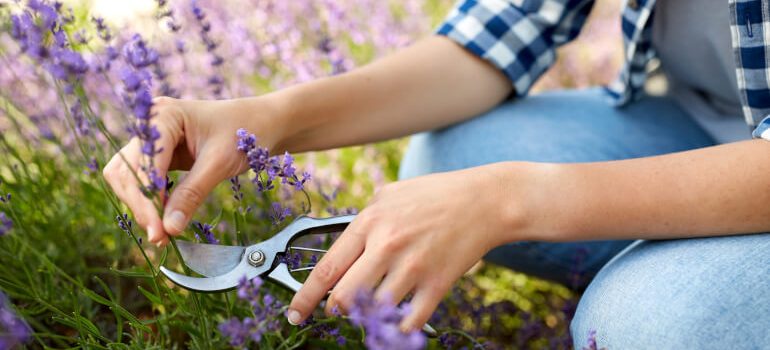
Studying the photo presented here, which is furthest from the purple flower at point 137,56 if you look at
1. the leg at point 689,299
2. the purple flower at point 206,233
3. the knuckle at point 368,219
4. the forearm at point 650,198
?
the leg at point 689,299

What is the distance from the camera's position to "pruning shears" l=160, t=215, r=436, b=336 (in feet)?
4.00

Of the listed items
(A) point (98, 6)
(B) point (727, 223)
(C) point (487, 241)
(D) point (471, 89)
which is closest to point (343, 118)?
(D) point (471, 89)

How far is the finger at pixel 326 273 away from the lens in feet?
3.83

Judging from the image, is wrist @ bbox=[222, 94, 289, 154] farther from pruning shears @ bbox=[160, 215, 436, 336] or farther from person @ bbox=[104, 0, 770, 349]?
pruning shears @ bbox=[160, 215, 436, 336]

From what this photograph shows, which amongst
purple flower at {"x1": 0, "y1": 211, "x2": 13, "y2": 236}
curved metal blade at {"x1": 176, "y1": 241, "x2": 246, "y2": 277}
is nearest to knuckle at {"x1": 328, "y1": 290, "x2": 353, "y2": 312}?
curved metal blade at {"x1": 176, "y1": 241, "x2": 246, "y2": 277}

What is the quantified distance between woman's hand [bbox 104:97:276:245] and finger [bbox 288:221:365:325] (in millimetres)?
229

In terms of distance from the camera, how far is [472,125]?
79.3 inches

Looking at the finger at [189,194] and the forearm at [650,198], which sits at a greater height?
the finger at [189,194]

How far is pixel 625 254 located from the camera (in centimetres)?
152

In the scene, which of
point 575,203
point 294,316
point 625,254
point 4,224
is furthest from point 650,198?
point 4,224

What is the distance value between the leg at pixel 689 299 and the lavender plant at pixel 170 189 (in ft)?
0.97

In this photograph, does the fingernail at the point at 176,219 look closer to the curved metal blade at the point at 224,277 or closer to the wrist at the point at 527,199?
the curved metal blade at the point at 224,277

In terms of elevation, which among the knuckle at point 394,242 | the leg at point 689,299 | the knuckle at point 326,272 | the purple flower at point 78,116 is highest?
the purple flower at point 78,116

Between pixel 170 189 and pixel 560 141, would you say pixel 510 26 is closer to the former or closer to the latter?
pixel 560 141
